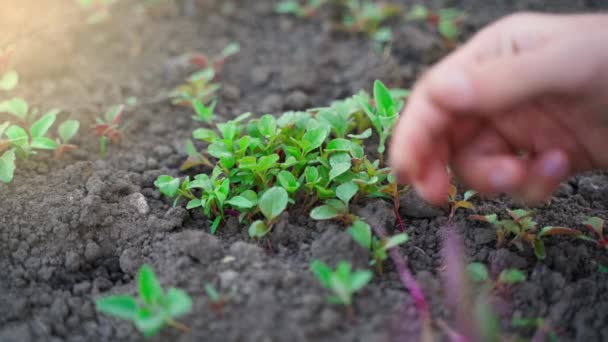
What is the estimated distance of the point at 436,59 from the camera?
103 inches

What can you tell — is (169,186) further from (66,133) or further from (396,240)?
(396,240)

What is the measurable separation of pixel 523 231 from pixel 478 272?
0.20m

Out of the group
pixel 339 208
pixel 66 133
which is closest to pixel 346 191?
pixel 339 208

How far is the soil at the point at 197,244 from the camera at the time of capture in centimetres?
137

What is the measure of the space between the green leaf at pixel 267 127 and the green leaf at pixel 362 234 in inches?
16.3

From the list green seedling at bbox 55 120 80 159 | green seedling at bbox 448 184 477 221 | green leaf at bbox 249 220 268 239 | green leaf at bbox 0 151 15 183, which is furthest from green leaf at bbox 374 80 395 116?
green leaf at bbox 0 151 15 183

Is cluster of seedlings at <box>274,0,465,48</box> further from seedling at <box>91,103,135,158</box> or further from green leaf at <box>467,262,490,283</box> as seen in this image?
green leaf at <box>467,262,490,283</box>

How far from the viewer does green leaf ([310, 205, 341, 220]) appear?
1.56m

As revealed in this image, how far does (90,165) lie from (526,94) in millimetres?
1324

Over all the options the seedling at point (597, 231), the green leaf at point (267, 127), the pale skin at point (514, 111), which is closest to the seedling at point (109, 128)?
the green leaf at point (267, 127)

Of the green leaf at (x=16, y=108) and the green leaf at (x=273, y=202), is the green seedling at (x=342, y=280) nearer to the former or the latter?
the green leaf at (x=273, y=202)

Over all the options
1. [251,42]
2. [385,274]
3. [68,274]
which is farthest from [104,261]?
[251,42]

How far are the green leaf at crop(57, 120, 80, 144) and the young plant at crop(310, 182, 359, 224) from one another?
2.92 feet

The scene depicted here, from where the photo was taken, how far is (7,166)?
67.0 inches
